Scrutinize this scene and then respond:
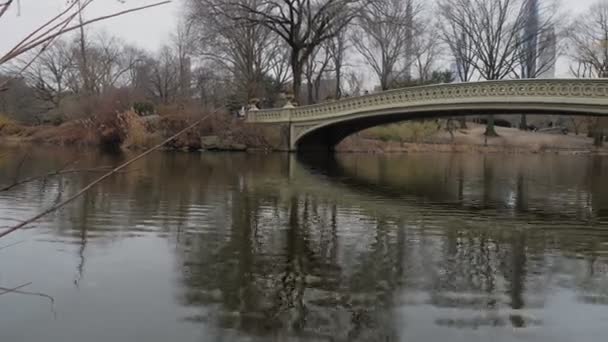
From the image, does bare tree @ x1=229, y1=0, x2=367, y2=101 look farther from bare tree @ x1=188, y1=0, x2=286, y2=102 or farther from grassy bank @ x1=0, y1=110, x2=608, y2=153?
grassy bank @ x1=0, y1=110, x2=608, y2=153

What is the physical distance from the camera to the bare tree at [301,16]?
28.3 metres

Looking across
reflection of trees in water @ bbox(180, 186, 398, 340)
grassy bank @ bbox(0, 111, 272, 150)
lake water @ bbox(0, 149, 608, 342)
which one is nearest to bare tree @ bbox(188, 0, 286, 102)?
grassy bank @ bbox(0, 111, 272, 150)

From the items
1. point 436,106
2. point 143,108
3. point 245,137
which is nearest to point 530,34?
point 245,137

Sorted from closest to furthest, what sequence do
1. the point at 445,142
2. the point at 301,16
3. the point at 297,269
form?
the point at 297,269 < the point at 301,16 < the point at 445,142

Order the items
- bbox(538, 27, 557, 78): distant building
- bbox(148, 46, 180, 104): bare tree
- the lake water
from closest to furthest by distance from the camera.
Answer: the lake water, bbox(538, 27, 557, 78): distant building, bbox(148, 46, 180, 104): bare tree

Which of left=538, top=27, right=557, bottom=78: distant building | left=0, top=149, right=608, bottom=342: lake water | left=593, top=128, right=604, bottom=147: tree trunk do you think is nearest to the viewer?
left=0, top=149, right=608, bottom=342: lake water

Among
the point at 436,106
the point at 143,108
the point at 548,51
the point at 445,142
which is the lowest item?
the point at 445,142

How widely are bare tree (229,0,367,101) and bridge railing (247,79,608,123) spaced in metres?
5.00

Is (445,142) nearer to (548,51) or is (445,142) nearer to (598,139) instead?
(598,139)

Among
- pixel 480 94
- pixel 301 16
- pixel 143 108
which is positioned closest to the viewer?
pixel 480 94

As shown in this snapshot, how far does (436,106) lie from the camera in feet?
66.9

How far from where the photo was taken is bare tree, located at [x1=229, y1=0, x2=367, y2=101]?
28.3 meters

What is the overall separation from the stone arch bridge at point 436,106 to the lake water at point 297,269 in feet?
22.5

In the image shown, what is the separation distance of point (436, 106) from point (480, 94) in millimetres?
1924
